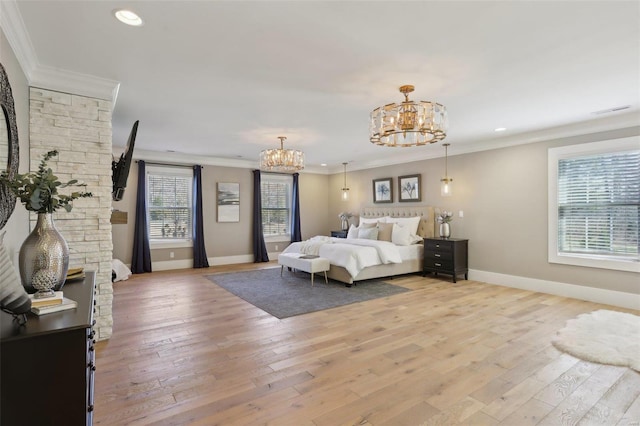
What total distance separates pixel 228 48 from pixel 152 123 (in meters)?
2.74

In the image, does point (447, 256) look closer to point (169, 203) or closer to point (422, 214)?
point (422, 214)

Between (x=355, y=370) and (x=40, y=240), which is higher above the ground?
(x=40, y=240)

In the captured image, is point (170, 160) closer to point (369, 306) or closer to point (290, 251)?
point (290, 251)

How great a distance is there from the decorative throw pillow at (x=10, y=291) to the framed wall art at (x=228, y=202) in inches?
258

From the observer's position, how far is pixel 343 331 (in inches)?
136

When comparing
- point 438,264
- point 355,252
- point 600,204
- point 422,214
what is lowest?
point 438,264

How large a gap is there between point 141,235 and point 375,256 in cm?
471

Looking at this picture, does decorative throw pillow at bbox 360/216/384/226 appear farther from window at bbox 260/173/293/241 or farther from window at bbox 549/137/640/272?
window at bbox 549/137/640/272

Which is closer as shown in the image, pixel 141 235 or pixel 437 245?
pixel 437 245

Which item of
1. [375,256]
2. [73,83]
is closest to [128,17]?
[73,83]

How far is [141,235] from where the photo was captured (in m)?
6.75

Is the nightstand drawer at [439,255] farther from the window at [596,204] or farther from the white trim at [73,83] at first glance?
the white trim at [73,83]

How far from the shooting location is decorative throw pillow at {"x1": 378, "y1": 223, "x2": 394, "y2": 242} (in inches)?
266

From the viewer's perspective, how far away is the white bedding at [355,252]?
5477mm
